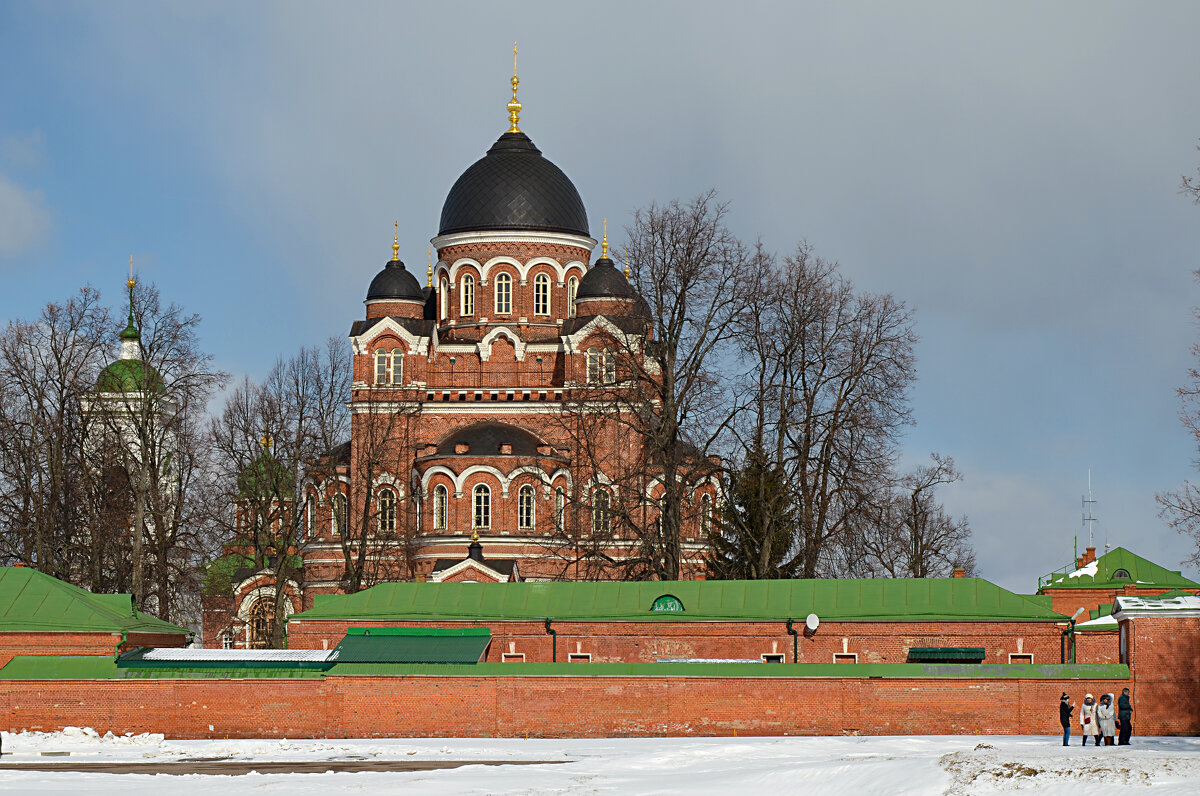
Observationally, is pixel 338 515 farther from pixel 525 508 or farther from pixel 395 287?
pixel 395 287

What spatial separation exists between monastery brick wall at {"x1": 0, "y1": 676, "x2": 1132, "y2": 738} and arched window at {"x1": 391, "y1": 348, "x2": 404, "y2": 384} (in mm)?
32592

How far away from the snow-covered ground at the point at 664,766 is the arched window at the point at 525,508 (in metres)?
29.9

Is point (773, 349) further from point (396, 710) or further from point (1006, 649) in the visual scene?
point (396, 710)

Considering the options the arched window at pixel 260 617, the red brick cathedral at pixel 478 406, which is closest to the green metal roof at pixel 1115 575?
the red brick cathedral at pixel 478 406

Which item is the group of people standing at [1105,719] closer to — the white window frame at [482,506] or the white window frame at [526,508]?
the white window frame at [526,508]

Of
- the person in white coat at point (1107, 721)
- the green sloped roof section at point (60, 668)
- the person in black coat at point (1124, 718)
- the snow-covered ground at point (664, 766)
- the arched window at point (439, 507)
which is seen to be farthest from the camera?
the arched window at point (439, 507)

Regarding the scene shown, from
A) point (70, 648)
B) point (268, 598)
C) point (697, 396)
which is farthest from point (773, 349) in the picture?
point (268, 598)

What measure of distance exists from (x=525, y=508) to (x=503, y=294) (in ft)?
29.2

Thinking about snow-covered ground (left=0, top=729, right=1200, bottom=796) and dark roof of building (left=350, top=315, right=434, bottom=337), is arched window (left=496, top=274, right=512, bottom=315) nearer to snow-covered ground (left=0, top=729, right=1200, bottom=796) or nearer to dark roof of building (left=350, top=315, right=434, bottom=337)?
dark roof of building (left=350, top=315, right=434, bottom=337)

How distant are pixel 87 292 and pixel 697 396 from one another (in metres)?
16.8

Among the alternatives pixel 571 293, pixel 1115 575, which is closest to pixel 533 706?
pixel 1115 575

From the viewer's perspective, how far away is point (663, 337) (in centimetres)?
4166

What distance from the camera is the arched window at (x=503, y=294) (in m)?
65.1

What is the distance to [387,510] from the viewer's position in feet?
196
